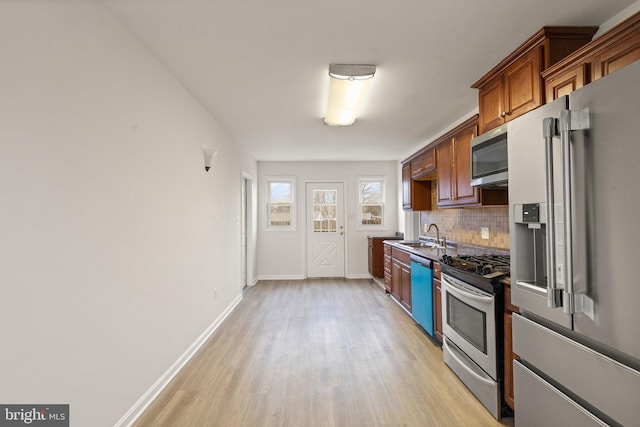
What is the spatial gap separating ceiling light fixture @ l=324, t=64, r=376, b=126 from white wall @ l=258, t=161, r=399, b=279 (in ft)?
10.3

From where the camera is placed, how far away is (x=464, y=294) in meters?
2.44

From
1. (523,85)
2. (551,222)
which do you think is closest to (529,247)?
(551,222)

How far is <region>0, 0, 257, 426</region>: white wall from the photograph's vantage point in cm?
127

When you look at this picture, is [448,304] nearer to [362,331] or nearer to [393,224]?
[362,331]

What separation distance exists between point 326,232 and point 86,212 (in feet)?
17.6

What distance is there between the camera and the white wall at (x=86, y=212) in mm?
1270

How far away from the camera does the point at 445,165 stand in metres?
3.71

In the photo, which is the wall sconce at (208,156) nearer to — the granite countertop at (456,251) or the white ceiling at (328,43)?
the white ceiling at (328,43)

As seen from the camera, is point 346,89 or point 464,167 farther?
point 464,167

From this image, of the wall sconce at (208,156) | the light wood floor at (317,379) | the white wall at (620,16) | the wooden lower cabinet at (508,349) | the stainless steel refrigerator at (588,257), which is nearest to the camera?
the stainless steel refrigerator at (588,257)

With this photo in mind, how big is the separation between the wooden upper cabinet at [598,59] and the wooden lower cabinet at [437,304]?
1857 mm

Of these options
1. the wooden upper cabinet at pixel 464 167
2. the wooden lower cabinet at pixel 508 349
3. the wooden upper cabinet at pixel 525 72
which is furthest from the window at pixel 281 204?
the wooden lower cabinet at pixel 508 349

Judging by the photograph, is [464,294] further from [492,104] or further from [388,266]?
[388,266]

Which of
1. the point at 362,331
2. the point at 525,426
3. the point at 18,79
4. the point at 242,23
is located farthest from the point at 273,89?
the point at 525,426
